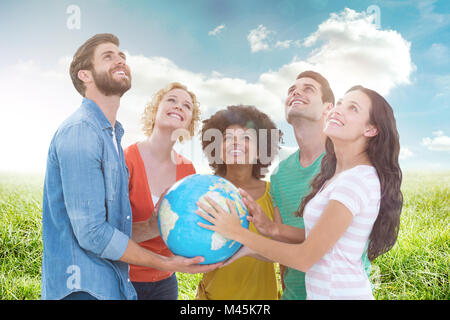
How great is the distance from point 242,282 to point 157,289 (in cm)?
108

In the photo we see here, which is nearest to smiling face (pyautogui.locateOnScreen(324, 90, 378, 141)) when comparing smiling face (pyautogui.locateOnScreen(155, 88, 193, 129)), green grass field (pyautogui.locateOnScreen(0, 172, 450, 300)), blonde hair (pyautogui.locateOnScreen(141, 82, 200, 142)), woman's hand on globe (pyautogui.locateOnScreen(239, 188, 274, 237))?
woman's hand on globe (pyautogui.locateOnScreen(239, 188, 274, 237))

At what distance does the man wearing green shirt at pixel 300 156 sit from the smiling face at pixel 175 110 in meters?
1.24

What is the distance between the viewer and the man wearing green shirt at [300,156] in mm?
3406

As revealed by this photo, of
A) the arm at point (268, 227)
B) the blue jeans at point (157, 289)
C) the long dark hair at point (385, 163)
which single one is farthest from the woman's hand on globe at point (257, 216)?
the blue jeans at point (157, 289)

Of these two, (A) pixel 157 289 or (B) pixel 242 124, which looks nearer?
(A) pixel 157 289

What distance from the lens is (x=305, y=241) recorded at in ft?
7.68

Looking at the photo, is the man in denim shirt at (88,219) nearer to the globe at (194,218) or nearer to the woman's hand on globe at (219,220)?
the globe at (194,218)

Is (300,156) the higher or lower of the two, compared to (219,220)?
higher

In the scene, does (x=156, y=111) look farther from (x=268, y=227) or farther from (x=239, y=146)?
(x=268, y=227)

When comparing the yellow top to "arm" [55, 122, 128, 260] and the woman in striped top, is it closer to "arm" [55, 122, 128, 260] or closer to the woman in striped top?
the woman in striped top

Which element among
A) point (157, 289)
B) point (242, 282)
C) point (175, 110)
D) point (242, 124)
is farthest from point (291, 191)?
point (157, 289)
